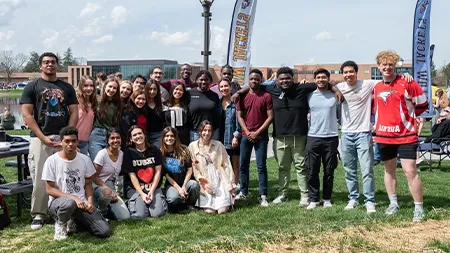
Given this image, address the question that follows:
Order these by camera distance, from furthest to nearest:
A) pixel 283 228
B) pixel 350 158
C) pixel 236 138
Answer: pixel 236 138 < pixel 350 158 < pixel 283 228

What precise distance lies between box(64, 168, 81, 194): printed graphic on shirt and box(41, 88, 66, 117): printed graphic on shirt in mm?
736

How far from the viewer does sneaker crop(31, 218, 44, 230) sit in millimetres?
5752

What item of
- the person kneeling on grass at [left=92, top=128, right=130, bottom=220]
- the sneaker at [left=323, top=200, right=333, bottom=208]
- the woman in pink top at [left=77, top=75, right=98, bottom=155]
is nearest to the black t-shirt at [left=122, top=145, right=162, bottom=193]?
the person kneeling on grass at [left=92, top=128, right=130, bottom=220]

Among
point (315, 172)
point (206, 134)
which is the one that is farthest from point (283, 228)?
point (206, 134)

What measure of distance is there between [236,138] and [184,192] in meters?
1.21

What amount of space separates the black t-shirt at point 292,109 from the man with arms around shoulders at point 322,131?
0.12 meters

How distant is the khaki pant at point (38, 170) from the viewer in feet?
19.1

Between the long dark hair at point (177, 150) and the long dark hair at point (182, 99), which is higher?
the long dark hair at point (182, 99)

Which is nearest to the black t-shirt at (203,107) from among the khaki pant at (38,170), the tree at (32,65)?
the khaki pant at (38,170)

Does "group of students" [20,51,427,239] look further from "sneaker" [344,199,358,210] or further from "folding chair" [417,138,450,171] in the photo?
"folding chair" [417,138,450,171]

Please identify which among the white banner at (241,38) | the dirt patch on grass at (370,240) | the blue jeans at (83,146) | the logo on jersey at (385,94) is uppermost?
the white banner at (241,38)

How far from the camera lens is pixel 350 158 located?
6.37m

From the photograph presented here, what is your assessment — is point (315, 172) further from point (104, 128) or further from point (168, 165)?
point (104, 128)

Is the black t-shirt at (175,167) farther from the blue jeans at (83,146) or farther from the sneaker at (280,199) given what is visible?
the sneaker at (280,199)
